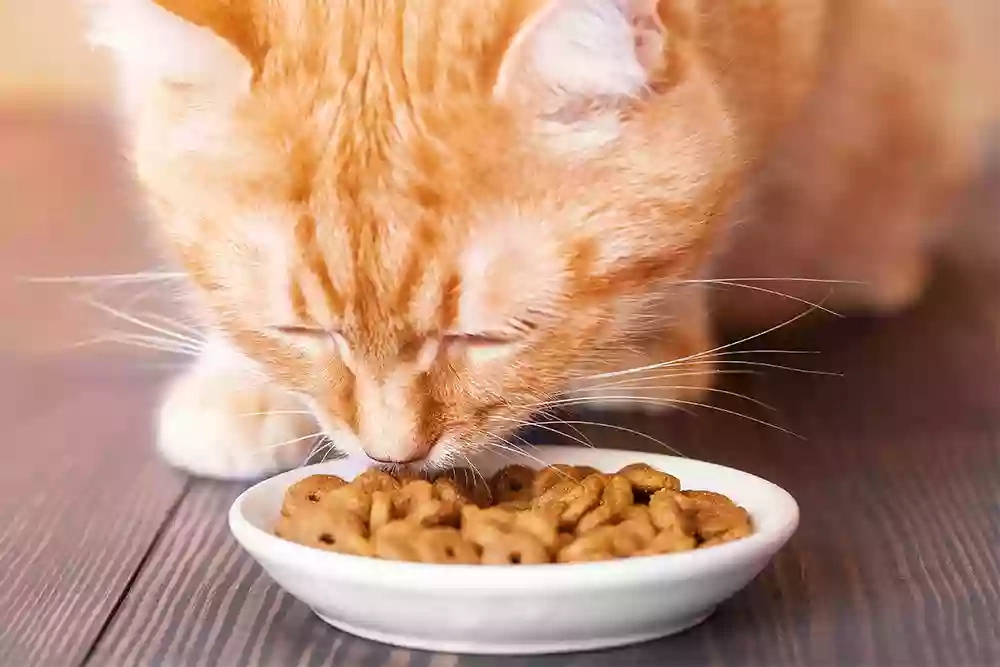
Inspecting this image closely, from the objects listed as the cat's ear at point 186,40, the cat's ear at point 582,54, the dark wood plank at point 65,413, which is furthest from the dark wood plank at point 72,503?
the cat's ear at point 582,54

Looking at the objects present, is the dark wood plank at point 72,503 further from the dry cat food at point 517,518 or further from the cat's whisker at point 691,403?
the cat's whisker at point 691,403

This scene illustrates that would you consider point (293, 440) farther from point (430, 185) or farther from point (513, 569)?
point (513, 569)

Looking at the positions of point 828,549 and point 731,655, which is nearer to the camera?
point 731,655

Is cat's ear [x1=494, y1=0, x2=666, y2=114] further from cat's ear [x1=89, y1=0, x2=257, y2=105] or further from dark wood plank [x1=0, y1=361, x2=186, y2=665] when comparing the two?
dark wood plank [x1=0, y1=361, x2=186, y2=665]

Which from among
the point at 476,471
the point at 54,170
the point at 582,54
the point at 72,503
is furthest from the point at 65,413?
Answer: the point at 54,170

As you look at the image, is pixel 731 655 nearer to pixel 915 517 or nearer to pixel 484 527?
pixel 484 527

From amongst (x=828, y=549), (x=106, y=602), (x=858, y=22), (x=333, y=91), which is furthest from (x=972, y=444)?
(x=106, y=602)

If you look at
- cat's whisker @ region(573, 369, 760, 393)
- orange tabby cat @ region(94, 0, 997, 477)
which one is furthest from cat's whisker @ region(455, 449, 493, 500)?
cat's whisker @ region(573, 369, 760, 393)
